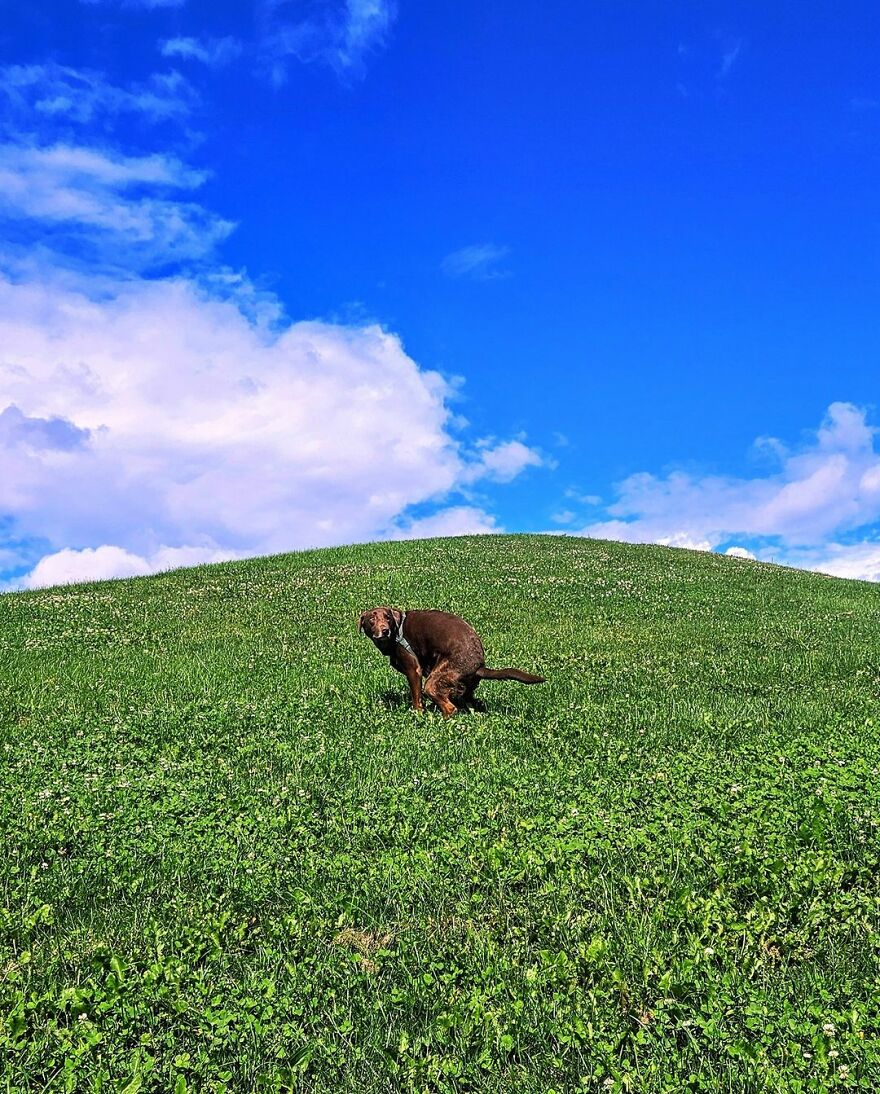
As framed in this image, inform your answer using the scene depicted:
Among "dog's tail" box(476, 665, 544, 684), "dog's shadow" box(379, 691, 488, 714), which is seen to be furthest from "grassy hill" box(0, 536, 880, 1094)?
"dog's tail" box(476, 665, 544, 684)

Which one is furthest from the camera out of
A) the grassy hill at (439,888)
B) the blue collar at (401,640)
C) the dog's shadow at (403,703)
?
the dog's shadow at (403,703)

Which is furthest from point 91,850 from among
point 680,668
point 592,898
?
point 680,668

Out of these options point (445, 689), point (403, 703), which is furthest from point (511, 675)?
point (403, 703)

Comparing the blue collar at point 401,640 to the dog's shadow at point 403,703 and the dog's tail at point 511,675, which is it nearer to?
the dog's shadow at point 403,703

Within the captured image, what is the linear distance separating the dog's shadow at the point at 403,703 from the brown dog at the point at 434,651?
0.41ft

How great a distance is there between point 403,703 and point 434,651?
1.68 meters

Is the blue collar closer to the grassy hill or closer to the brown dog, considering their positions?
the brown dog

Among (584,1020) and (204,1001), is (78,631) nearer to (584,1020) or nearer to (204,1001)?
(204,1001)

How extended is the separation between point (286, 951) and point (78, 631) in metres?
21.3

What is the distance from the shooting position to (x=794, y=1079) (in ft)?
15.5

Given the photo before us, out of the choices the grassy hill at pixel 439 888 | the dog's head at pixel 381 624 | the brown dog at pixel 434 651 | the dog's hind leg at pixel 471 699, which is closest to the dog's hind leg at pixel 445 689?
the brown dog at pixel 434 651

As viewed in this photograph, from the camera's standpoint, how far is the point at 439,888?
23.5 feet

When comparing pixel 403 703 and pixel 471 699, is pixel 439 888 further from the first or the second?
pixel 403 703

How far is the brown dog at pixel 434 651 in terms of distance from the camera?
1278 centimetres
